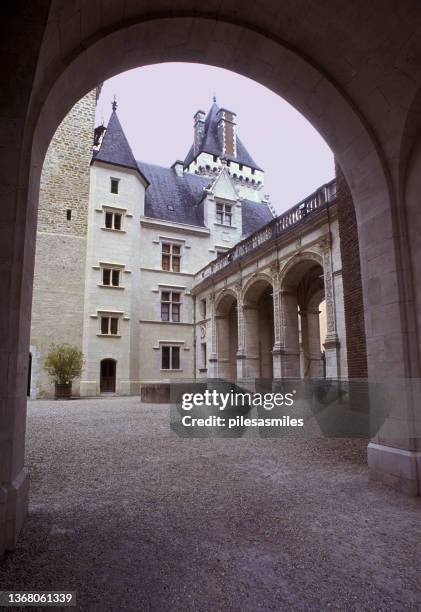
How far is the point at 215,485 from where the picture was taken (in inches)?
158

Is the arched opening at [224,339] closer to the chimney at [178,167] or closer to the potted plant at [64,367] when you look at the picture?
the potted plant at [64,367]

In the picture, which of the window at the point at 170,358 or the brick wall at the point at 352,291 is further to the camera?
the window at the point at 170,358

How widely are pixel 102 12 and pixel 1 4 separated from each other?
0.88 metres

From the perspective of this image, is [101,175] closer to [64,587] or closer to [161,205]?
[161,205]

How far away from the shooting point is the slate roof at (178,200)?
25848mm

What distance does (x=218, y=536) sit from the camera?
2.78m

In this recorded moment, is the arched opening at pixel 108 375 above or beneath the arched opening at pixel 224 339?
beneath

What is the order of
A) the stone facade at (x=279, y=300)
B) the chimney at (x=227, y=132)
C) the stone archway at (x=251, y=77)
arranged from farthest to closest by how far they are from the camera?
the chimney at (x=227, y=132)
the stone facade at (x=279, y=300)
the stone archway at (x=251, y=77)

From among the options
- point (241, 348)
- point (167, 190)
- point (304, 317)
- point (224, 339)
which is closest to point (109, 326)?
point (224, 339)

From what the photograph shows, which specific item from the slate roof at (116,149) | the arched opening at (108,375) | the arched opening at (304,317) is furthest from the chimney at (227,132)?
the arched opening at (108,375)

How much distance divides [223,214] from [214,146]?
16.3 meters

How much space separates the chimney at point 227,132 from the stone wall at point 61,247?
20.5m

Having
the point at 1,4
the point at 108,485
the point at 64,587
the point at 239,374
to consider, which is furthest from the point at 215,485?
the point at 239,374

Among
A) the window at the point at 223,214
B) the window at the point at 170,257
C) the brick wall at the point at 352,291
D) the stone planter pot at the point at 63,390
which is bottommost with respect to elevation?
the stone planter pot at the point at 63,390
